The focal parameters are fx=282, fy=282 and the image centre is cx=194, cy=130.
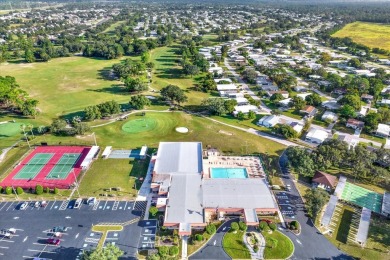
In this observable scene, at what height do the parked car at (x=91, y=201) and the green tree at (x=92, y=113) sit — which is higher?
Answer: the green tree at (x=92, y=113)

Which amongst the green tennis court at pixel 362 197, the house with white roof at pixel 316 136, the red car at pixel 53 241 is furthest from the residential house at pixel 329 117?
the red car at pixel 53 241

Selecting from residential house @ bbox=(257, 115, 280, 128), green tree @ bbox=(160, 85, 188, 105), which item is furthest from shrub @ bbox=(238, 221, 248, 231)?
green tree @ bbox=(160, 85, 188, 105)

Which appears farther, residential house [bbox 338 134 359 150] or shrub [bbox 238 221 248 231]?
residential house [bbox 338 134 359 150]

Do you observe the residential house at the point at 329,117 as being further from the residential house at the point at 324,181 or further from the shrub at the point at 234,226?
the shrub at the point at 234,226

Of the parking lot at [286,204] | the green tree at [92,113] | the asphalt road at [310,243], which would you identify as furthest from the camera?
the green tree at [92,113]

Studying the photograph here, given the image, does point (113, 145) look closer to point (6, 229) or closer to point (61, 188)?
point (61, 188)

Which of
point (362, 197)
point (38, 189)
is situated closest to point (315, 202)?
point (362, 197)

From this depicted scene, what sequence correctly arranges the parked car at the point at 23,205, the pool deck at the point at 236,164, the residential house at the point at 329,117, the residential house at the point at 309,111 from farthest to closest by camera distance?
the residential house at the point at 309,111, the residential house at the point at 329,117, the pool deck at the point at 236,164, the parked car at the point at 23,205

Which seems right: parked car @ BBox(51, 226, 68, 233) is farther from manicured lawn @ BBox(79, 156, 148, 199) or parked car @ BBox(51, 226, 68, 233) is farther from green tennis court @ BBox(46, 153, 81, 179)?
green tennis court @ BBox(46, 153, 81, 179)

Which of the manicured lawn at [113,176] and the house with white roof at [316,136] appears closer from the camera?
the manicured lawn at [113,176]
